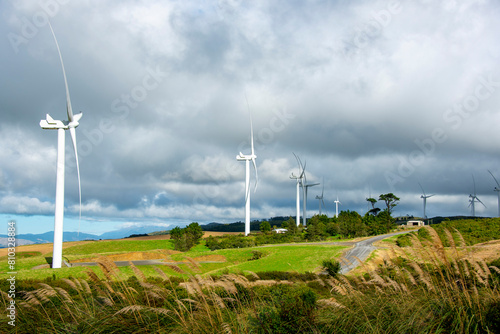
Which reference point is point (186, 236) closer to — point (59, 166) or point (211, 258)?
point (211, 258)

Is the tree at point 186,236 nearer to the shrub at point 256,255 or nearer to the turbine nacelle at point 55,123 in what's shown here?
the shrub at point 256,255

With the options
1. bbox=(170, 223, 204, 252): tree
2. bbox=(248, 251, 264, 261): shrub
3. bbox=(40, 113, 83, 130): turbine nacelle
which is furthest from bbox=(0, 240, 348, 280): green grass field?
bbox=(170, 223, 204, 252): tree

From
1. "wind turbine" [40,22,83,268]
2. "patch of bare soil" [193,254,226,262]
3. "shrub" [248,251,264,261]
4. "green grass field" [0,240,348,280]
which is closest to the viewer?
"green grass field" [0,240,348,280]

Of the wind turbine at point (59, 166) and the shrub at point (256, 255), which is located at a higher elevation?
the wind turbine at point (59, 166)

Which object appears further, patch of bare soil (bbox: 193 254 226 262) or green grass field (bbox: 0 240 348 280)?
patch of bare soil (bbox: 193 254 226 262)

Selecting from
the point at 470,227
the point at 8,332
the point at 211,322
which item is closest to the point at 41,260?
the point at 8,332

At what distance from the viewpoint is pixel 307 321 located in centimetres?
717

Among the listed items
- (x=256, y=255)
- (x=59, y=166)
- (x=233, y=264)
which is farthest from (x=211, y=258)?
(x=59, y=166)

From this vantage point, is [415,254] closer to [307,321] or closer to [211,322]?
[307,321]

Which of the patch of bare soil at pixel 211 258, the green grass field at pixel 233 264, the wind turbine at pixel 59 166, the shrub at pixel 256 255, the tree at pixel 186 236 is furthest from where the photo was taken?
the tree at pixel 186 236

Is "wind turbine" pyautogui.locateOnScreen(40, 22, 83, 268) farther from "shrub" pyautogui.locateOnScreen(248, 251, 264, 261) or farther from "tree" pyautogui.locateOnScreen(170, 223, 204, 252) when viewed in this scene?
"tree" pyautogui.locateOnScreen(170, 223, 204, 252)

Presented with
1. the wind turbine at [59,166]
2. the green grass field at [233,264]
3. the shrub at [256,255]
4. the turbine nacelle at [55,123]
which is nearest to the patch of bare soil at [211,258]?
the green grass field at [233,264]

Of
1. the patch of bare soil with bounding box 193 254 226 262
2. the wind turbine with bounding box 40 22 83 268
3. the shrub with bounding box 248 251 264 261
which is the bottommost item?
the patch of bare soil with bounding box 193 254 226 262

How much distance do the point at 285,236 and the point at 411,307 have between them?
268 feet
